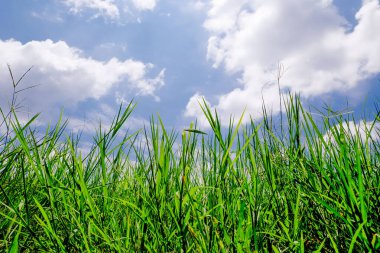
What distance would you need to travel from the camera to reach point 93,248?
1168 mm

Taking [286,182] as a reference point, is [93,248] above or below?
below

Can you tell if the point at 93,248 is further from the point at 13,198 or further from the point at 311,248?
the point at 311,248

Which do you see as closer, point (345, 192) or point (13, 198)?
point (345, 192)

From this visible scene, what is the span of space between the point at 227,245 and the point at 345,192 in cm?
36

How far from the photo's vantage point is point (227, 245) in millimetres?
1079

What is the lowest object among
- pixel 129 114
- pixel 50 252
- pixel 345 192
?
pixel 50 252

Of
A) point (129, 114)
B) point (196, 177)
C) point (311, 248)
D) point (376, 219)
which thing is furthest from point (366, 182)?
point (196, 177)

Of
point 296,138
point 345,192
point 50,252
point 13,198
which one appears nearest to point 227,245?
point 345,192

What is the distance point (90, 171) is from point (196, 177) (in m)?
0.60

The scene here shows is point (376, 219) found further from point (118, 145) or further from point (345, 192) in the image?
point (118, 145)

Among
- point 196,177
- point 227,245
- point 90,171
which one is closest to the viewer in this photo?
point 227,245

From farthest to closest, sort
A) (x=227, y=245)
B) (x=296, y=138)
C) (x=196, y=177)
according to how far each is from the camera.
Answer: (x=196, y=177) < (x=296, y=138) < (x=227, y=245)

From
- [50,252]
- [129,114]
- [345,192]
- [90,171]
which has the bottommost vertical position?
[50,252]

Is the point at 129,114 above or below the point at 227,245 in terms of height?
above
